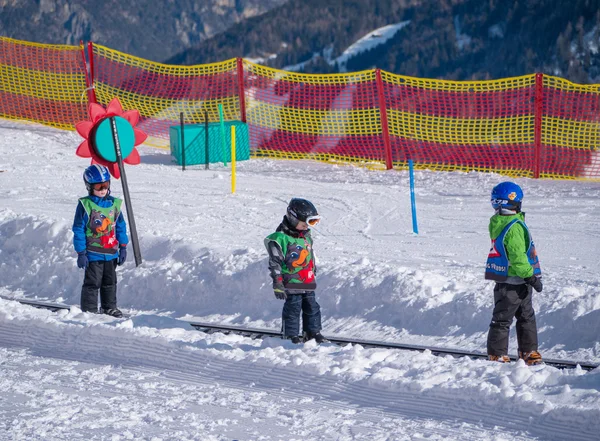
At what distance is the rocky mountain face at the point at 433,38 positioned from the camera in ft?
120

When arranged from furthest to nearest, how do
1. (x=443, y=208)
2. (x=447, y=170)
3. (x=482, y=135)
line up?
1. (x=482, y=135)
2. (x=447, y=170)
3. (x=443, y=208)

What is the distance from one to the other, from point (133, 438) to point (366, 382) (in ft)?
5.36

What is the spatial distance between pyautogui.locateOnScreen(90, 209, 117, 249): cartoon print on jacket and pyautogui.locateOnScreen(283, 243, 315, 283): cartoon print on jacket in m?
2.04

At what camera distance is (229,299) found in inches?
398

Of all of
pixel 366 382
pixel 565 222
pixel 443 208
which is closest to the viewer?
pixel 366 382

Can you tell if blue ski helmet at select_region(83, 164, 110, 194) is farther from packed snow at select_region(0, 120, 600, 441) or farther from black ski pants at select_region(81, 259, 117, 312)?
packed snow at select_region(0, 120, 600, 441)

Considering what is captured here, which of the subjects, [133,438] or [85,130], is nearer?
[133,438]

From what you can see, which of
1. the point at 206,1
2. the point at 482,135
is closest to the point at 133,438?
the point at 482,135

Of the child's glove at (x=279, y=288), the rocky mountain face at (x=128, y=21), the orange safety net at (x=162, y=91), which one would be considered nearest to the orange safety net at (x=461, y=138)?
the orange safety net at (x=162, y=91)

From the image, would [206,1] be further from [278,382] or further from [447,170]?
[278,382]

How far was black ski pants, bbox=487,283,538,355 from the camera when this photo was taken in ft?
24.2

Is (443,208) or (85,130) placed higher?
(85,130)

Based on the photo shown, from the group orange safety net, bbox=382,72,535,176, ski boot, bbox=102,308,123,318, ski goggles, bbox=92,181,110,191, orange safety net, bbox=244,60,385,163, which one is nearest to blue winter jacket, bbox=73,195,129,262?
ski goggles, bbox=92,181,110,191

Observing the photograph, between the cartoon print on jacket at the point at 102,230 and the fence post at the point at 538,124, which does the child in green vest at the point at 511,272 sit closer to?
the cartoon print on jacket at the point at 102,230
